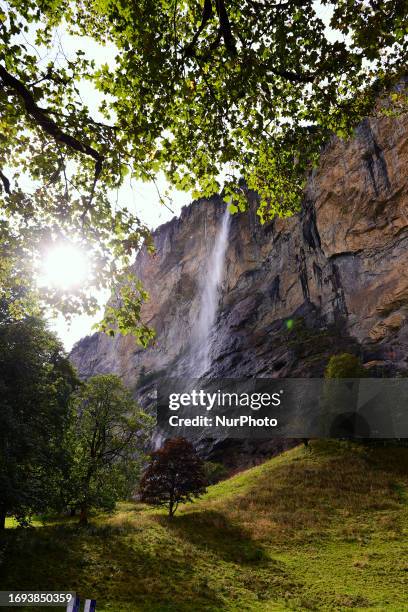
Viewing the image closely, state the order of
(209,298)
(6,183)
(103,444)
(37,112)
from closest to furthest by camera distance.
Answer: (37,112), (6,183), (103,444), (209,298)

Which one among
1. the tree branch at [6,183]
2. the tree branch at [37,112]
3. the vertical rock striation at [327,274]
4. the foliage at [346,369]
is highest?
the vertical rock striation at [327,274]

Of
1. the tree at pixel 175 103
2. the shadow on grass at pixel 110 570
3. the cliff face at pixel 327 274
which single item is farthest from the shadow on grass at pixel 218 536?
the cliff face at pixel 327 274

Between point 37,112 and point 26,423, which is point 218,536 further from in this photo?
point 37,112

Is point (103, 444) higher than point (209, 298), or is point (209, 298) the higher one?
point (209, 298)

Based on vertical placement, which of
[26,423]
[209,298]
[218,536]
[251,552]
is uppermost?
[209,298]

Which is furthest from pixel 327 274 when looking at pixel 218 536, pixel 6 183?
pixel 6 183

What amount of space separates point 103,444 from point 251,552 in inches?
411

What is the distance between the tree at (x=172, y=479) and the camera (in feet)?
85.7

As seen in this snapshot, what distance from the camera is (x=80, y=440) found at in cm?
2369

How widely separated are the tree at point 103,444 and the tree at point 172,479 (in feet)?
7.16

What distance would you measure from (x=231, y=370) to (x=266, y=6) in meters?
53.7

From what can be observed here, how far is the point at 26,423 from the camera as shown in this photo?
16484 mm

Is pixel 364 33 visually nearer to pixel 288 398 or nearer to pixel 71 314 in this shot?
pixel 71 314

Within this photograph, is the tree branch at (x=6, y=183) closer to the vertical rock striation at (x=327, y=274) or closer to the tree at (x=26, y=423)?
the tree at (x=26, y=423)
